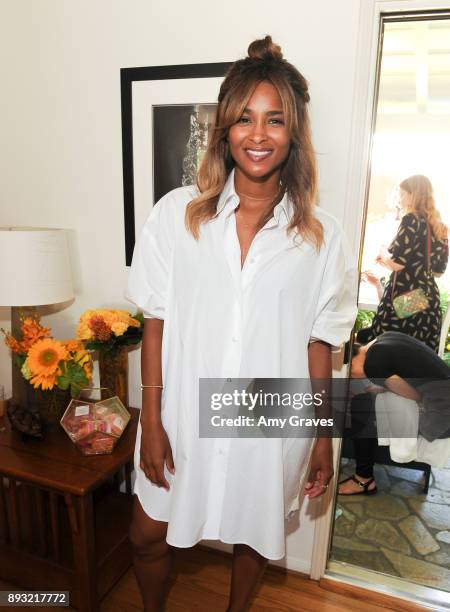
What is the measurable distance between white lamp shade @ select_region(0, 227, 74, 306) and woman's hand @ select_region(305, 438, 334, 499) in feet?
3.45

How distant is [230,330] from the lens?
1.24 metres

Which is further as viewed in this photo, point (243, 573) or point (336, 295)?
point (243, 573)

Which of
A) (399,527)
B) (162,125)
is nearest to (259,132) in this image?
(162,125)

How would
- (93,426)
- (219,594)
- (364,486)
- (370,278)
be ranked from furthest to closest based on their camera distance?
1. (364,486)
2. (219,594)
3. (370,278)
4. (93,426)

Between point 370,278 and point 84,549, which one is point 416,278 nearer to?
point 370,278

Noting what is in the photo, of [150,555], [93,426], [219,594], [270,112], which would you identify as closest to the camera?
[270,112]

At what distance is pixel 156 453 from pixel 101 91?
1.32 meters

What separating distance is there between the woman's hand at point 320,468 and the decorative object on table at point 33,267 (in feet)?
3.44

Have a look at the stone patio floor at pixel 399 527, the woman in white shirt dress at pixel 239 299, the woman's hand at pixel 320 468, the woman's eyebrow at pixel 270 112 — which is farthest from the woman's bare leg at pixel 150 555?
the woman's eyebrow at pixel 270 112

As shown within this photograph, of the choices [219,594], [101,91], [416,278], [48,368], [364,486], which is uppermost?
[101,91]

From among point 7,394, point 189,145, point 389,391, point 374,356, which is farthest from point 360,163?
point 7,394

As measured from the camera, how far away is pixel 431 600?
6.15 feet

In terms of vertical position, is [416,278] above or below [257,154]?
below

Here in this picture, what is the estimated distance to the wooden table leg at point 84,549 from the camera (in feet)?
4.87
